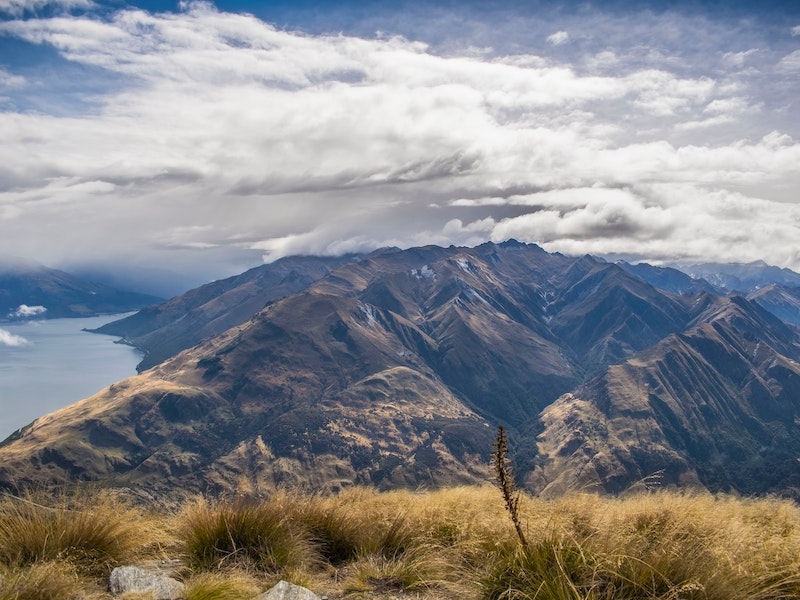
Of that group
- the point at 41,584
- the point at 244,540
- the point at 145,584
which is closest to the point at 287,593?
the point at 145,584

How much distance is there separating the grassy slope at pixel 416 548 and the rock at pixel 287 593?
0.36 m

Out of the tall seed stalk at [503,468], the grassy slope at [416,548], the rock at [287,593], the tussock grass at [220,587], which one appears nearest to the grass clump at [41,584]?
the grassy slope at [416,548]

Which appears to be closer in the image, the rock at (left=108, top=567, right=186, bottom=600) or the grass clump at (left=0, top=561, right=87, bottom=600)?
the grass clump at (left=0, top=561, right=87, bottom=600)

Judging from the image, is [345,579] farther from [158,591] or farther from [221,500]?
[221,500]

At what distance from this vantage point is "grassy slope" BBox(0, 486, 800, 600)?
21.2 feet

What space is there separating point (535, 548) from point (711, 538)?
9.38 ft

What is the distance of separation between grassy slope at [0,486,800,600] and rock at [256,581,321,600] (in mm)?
358

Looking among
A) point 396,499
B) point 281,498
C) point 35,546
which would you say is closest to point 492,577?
point 281,498

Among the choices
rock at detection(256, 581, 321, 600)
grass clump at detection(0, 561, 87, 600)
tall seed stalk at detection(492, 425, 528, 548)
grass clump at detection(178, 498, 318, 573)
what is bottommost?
grass clump at detection(178, 498, 318, 573)

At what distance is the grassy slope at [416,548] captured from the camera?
21.2 feet

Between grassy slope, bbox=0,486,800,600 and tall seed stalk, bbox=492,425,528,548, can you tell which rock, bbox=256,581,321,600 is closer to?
grassy slope, bbox=0,486,800,600

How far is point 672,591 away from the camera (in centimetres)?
604

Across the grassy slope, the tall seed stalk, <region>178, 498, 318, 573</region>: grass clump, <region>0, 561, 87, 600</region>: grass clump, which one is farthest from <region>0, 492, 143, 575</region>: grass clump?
the tall seed stalk

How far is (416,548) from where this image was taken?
8.66 meters
